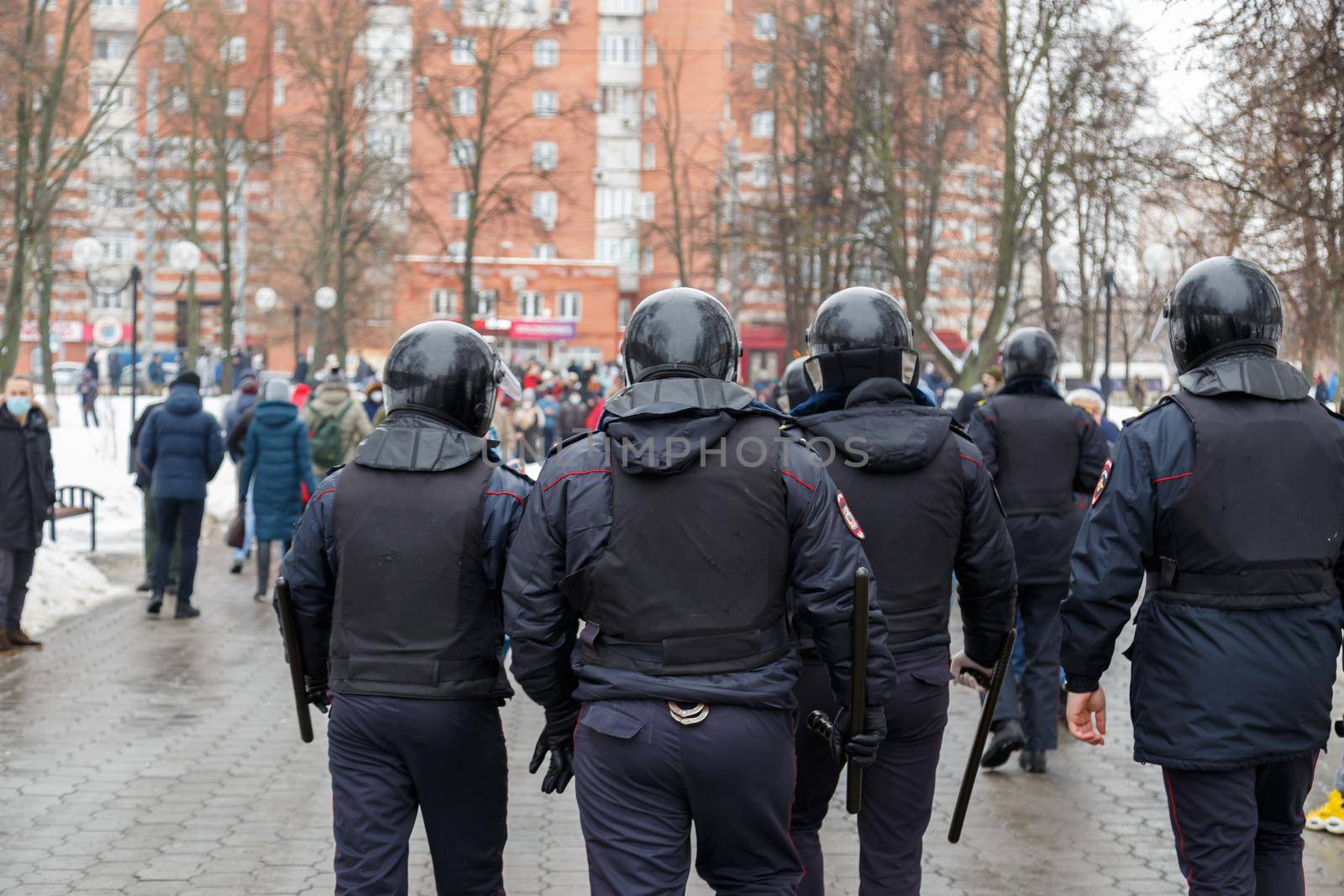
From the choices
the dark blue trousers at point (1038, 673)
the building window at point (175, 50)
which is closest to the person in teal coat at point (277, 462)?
the dark blue trousers at point (1038, 673)

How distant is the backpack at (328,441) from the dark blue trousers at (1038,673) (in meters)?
7.99

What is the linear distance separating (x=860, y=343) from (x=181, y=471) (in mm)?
9076

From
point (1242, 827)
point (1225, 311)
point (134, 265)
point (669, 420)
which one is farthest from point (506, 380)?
point (134, 265)

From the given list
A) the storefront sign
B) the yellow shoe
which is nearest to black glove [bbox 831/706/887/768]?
the yellow shoe

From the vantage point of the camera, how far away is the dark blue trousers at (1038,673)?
756 centimetres

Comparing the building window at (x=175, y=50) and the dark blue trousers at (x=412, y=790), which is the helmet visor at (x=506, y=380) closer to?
the dark blue trousers at (x=412, y=790)

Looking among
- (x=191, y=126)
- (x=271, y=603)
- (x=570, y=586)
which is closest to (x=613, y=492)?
(x=570, y=586)

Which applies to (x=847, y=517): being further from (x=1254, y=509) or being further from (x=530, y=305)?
(x=530, y=305)

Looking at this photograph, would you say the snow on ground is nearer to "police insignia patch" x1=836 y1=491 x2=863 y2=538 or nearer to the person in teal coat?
the person in teal coat

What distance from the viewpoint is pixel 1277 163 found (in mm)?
11883

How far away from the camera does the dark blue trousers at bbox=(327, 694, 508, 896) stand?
4125mm

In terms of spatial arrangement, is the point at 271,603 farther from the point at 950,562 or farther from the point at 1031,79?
the point at 1031,79

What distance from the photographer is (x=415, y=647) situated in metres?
4.22

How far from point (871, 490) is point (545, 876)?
7.03 feet
